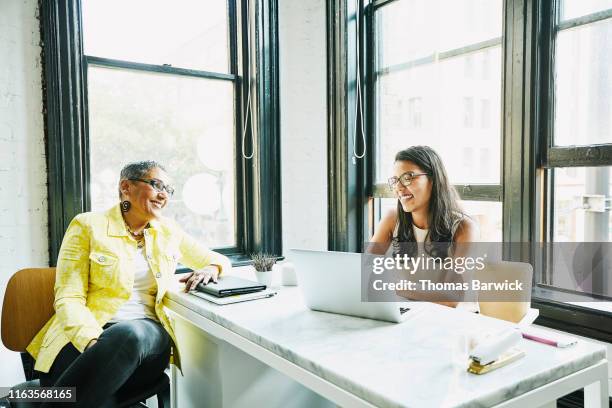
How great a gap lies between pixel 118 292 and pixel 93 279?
0.11m

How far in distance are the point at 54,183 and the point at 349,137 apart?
5.90 feet

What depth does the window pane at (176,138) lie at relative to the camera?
2.74m

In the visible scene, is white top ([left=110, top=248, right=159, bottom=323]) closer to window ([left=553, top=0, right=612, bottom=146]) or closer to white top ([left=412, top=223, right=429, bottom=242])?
white top ([left=412, top=223, right=429, bottom=242])

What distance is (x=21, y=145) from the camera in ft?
7.93

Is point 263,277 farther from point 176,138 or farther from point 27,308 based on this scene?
point 176,138

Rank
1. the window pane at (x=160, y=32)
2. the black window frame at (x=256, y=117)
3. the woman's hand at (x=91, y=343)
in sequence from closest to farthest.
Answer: the woman's hand at (x=91, y=343), the window pane at (x=160, y=32), the black window frame at (x=256, y=117)

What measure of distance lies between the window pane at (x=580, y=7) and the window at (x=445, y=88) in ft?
1.02

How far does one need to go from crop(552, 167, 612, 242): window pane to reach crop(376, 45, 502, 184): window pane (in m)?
0.33

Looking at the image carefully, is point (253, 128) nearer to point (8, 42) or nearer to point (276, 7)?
point (276, 7)

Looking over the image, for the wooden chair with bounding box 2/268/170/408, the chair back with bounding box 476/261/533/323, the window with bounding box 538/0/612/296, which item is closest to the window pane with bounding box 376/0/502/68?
the window with bounding box 538/0/612/296

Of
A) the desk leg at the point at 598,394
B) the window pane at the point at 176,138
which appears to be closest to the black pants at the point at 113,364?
the window pane at the point at 176,138

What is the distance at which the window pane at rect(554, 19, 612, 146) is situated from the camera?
2.05 meters

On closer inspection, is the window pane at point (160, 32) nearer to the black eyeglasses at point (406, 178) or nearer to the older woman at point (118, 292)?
the older woman at point (118, 292)

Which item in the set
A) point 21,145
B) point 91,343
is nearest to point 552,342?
point 91,343
